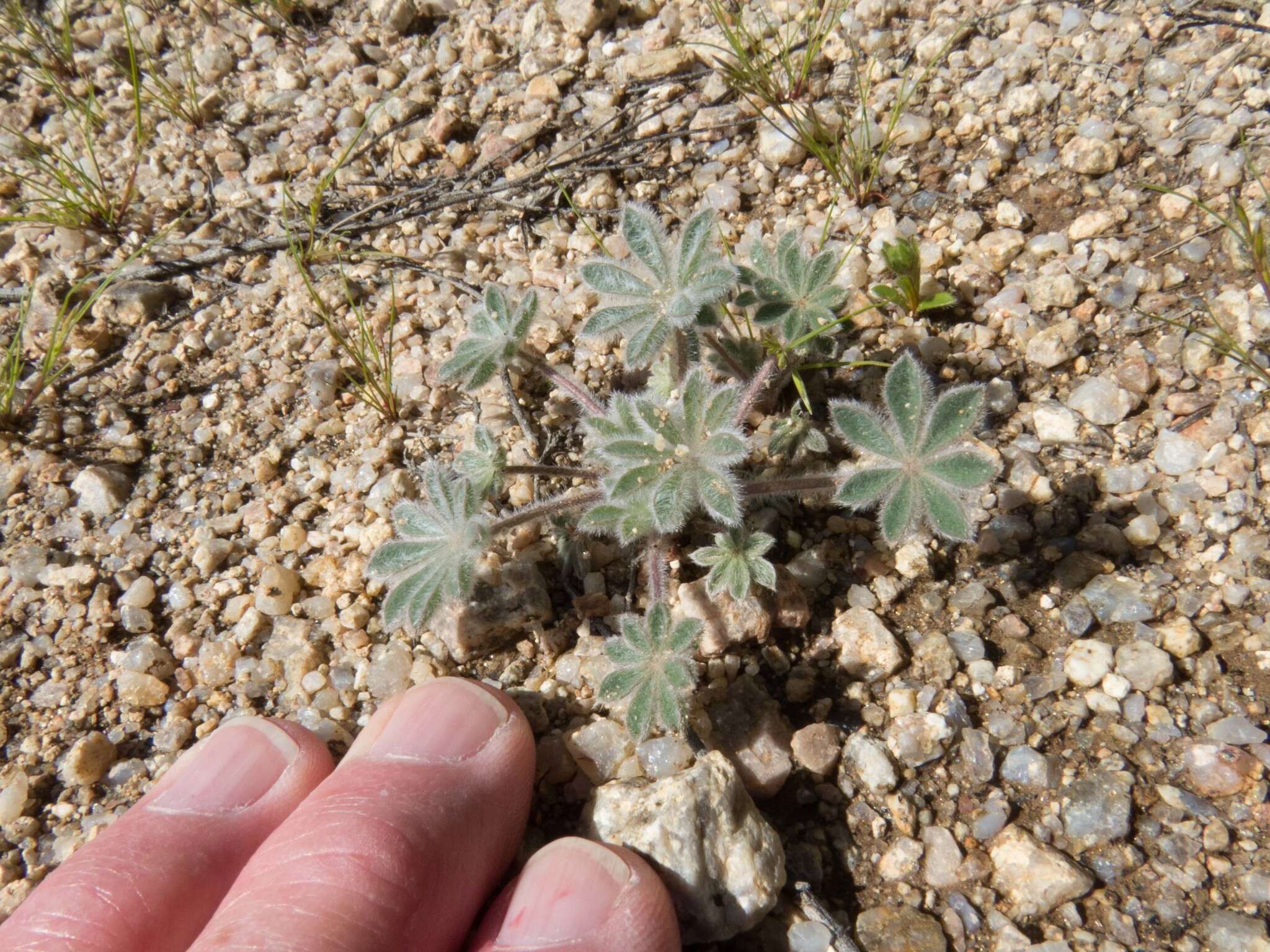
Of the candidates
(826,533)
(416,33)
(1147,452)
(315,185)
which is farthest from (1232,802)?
(416,33)

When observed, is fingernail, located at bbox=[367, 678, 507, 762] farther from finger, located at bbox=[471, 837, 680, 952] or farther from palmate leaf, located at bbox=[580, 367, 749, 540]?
palmate leaf, located at bbox=[580, 367, 749, 540]

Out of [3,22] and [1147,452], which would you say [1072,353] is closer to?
[1147,452]

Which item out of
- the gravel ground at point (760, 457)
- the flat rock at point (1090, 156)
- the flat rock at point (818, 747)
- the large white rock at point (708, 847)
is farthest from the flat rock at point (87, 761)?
the flat rock at point (1090, 156)

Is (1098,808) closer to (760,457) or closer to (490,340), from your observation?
(760,457)

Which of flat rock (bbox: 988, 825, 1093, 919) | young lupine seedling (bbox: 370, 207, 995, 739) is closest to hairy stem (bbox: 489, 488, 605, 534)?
young lupine seedling (bbox: 370, 207, 995, 739)

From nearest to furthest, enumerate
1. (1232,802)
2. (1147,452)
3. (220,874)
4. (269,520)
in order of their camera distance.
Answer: (1232,802), (220,874), (1147,452), (269,520)

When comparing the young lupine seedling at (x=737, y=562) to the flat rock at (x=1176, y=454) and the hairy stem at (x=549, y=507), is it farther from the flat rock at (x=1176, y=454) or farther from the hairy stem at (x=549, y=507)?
the flat rock at (x=1176, y=454)
